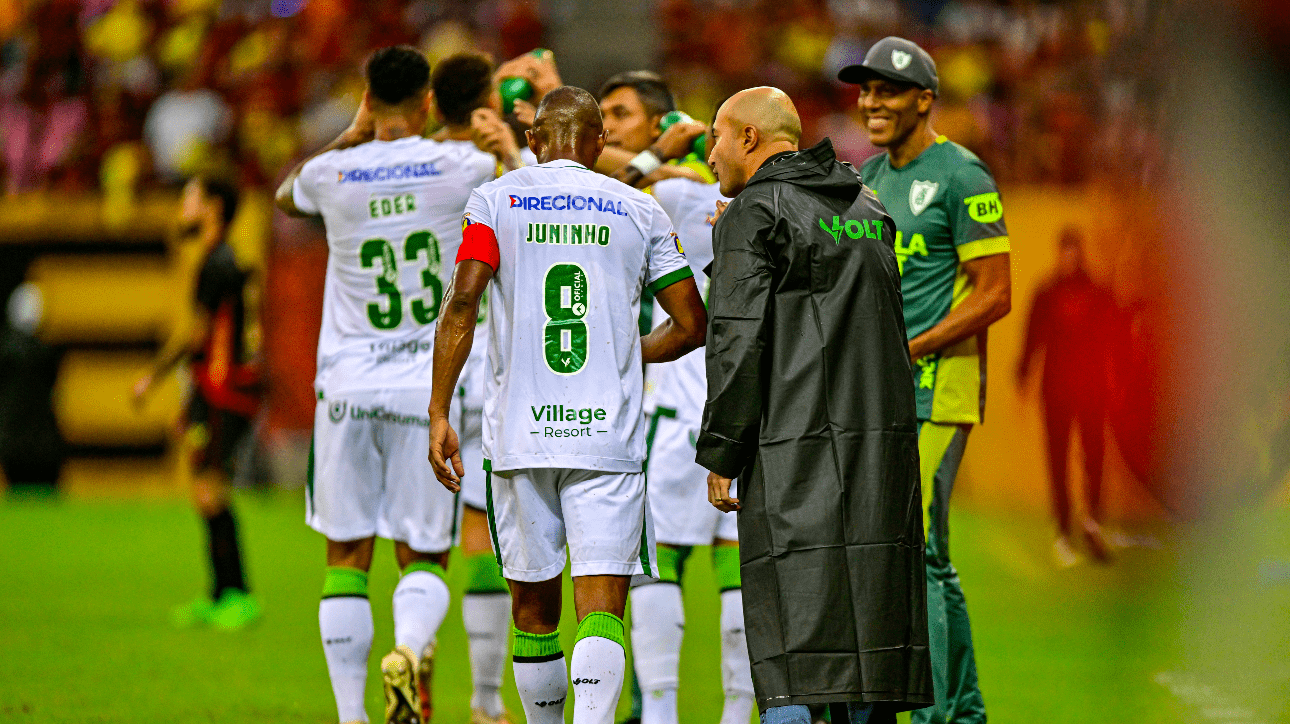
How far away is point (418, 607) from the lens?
555 centimetres

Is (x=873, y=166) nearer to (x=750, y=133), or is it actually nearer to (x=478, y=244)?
(x=750, y=133)

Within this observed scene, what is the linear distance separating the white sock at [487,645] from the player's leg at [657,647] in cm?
59

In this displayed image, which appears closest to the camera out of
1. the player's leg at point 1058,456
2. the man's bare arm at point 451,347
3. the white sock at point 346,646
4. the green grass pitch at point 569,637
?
the green grass pitch at point 569,637

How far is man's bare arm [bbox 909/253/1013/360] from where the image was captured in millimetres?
5285

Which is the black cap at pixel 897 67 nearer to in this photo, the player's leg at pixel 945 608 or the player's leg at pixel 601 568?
the player's leg at pixel 945 608

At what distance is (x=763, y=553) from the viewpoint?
4.16m

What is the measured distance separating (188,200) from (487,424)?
5122mm

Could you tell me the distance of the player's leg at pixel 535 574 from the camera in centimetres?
454

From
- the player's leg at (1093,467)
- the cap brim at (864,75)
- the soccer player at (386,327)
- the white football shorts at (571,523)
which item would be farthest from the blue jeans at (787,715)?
the player's leg at (1093,467)

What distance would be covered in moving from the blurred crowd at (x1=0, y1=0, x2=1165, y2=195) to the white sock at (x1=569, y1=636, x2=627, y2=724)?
437 inches

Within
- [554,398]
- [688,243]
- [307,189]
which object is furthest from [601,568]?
[307,189]

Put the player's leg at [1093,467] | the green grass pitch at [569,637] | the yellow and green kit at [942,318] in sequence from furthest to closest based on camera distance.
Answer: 1. the player's leg at [1093,467]
2. the yellow and green kit at [942,318]
3. the green grass pitch at [569,637]

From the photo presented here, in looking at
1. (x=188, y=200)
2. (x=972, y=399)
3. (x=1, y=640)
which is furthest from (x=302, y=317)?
(x=972, y=399)

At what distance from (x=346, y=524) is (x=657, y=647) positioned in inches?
49.8
